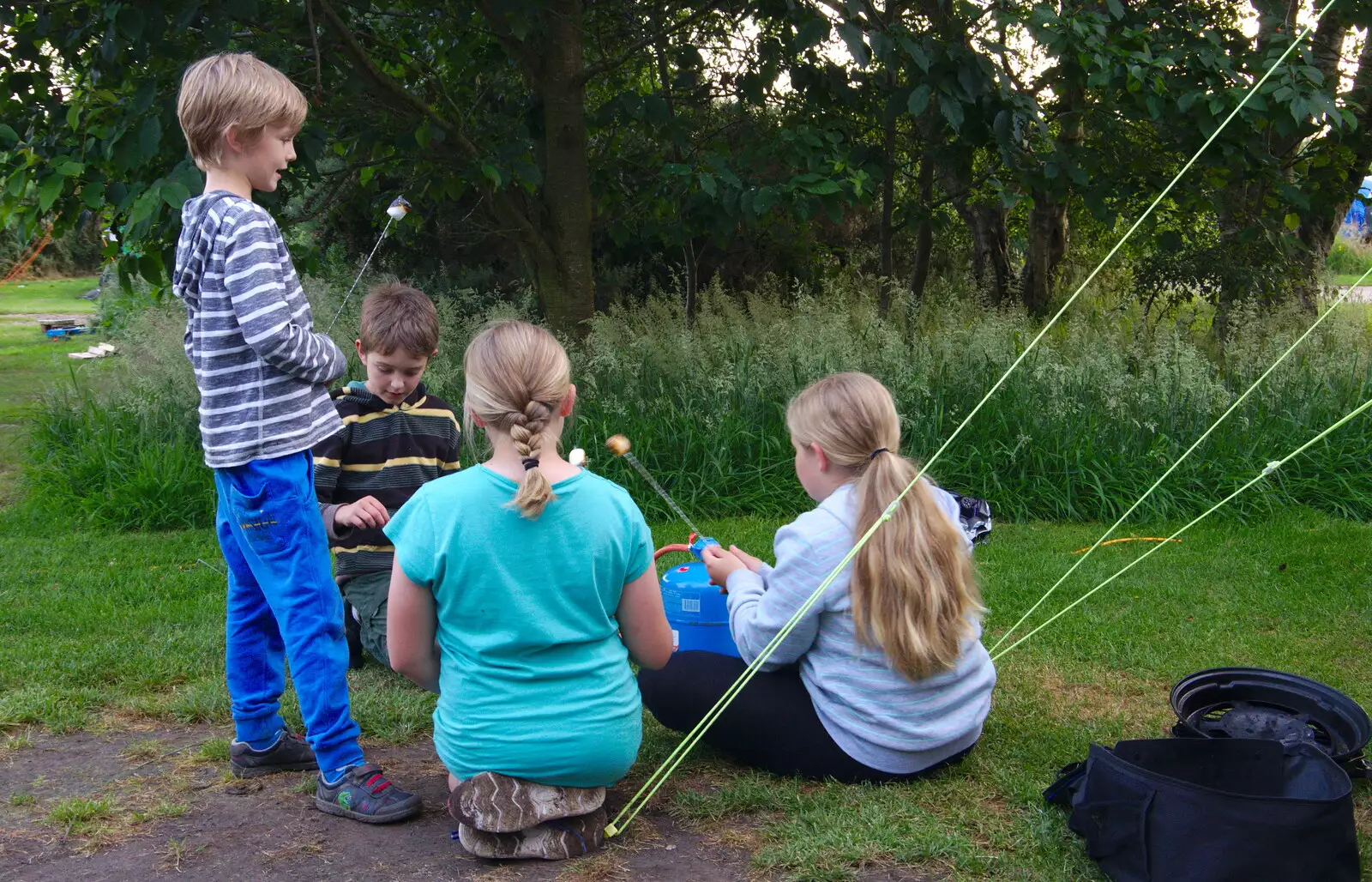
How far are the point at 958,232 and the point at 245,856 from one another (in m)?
9.84

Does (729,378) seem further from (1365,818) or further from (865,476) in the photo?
(1365,818)

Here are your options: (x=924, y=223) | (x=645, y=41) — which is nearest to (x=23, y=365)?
(x=645, y=41)

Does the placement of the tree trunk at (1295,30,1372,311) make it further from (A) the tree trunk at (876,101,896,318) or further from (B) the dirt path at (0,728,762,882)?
(B) the dirt path at (0,728,762,882)

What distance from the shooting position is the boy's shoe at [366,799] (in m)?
2.72

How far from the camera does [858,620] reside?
8.70 feet

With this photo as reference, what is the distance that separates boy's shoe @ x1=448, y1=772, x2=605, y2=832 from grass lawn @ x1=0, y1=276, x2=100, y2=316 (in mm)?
18663

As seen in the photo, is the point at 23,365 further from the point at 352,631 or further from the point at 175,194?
the point at 352,631

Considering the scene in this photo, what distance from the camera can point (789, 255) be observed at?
10281mm

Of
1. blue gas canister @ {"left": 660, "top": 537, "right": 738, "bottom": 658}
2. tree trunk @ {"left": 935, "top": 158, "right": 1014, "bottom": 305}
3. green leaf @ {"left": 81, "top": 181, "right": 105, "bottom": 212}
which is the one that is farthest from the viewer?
tree trunk @ {"left": 935, "top": 158, "right": 1014, "bottom": 305}

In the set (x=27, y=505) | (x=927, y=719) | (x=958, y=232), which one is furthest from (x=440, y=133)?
(x=958, y=232)

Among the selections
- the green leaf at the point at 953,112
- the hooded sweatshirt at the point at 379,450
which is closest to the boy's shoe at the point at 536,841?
the hooded sweatshirt at the point at 379,450

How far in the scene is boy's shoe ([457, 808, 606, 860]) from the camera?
252 centimetres

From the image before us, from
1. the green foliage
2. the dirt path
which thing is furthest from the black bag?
the green foliage

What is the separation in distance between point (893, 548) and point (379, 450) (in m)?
1.61
